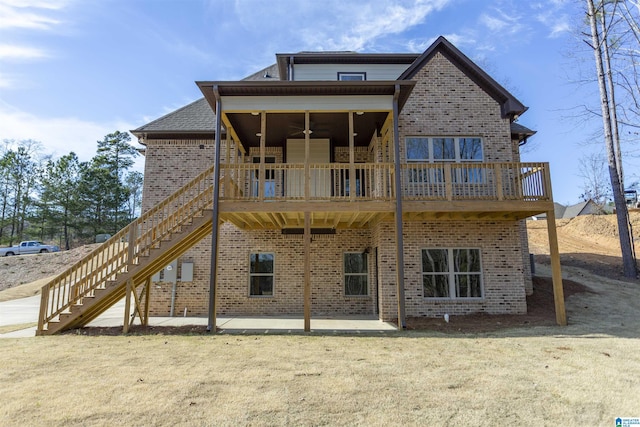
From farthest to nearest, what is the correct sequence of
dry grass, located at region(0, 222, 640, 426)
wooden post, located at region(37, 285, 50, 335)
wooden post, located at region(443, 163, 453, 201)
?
wooden post, located at region(443, 163, 453, 201) < wooden post, located at region(37, 285, 50, 335) < dry grass, located at region(0, 222, 640, 426)

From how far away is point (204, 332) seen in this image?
29.2ft

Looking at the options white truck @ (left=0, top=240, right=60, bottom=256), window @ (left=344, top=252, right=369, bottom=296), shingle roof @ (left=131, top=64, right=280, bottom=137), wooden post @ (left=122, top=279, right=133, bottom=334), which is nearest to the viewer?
wooden post @ (left=122, top=279, right=133, bottom=334)

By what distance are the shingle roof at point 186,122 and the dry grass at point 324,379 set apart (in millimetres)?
7360

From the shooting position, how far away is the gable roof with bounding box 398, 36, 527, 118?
11.7 meters

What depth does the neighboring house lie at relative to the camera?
30.9 ft

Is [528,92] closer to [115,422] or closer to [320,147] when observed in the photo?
[320,147]

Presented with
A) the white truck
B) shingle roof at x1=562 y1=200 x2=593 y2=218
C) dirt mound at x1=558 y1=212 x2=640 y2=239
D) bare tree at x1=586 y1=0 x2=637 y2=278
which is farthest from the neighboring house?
shingle roof at x1=562 y1=200 x2=593 y2=218

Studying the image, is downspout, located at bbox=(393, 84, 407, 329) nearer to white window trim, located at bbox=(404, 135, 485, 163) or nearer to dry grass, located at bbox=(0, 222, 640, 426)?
dry grass, located at bbox=(0, 222, 640, 426)

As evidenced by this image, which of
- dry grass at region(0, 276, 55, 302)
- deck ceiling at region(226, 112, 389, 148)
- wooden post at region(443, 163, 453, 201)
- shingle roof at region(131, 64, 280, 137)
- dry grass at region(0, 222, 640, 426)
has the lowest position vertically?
dry grass at region(0, 222, 640, 426)

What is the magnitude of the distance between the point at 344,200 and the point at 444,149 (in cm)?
444

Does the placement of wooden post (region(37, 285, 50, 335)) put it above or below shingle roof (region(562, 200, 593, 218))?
below

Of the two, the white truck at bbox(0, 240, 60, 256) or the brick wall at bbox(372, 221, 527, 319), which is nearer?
the brick wall at bbox(372, 221, 527, 319)

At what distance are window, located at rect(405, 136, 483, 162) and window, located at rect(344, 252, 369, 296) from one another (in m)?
3.88

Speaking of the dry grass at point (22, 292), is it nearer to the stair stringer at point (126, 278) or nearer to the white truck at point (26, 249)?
the white truck at point (26, 249)
